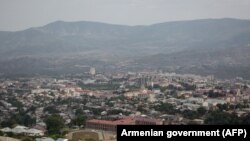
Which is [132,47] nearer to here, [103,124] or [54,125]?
[103,124]

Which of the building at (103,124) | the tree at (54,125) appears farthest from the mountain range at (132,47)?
the tree at (54,125)

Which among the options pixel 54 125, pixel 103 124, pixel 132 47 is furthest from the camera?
pixel 132 47

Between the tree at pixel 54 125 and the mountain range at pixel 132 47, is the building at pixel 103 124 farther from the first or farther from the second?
the mountain range at pixel 132 47

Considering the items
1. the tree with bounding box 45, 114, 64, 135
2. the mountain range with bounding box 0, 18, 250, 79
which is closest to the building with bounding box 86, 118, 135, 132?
the tree with bounding box 45, 114, 64, 135

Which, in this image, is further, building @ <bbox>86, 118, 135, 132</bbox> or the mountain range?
the mountain range

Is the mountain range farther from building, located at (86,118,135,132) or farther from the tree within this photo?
the tree

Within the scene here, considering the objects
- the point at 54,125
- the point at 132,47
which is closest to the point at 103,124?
the point at 54,125

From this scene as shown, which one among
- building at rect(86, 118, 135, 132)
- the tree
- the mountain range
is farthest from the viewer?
the mountain range

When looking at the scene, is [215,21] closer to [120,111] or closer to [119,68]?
[119,68]
